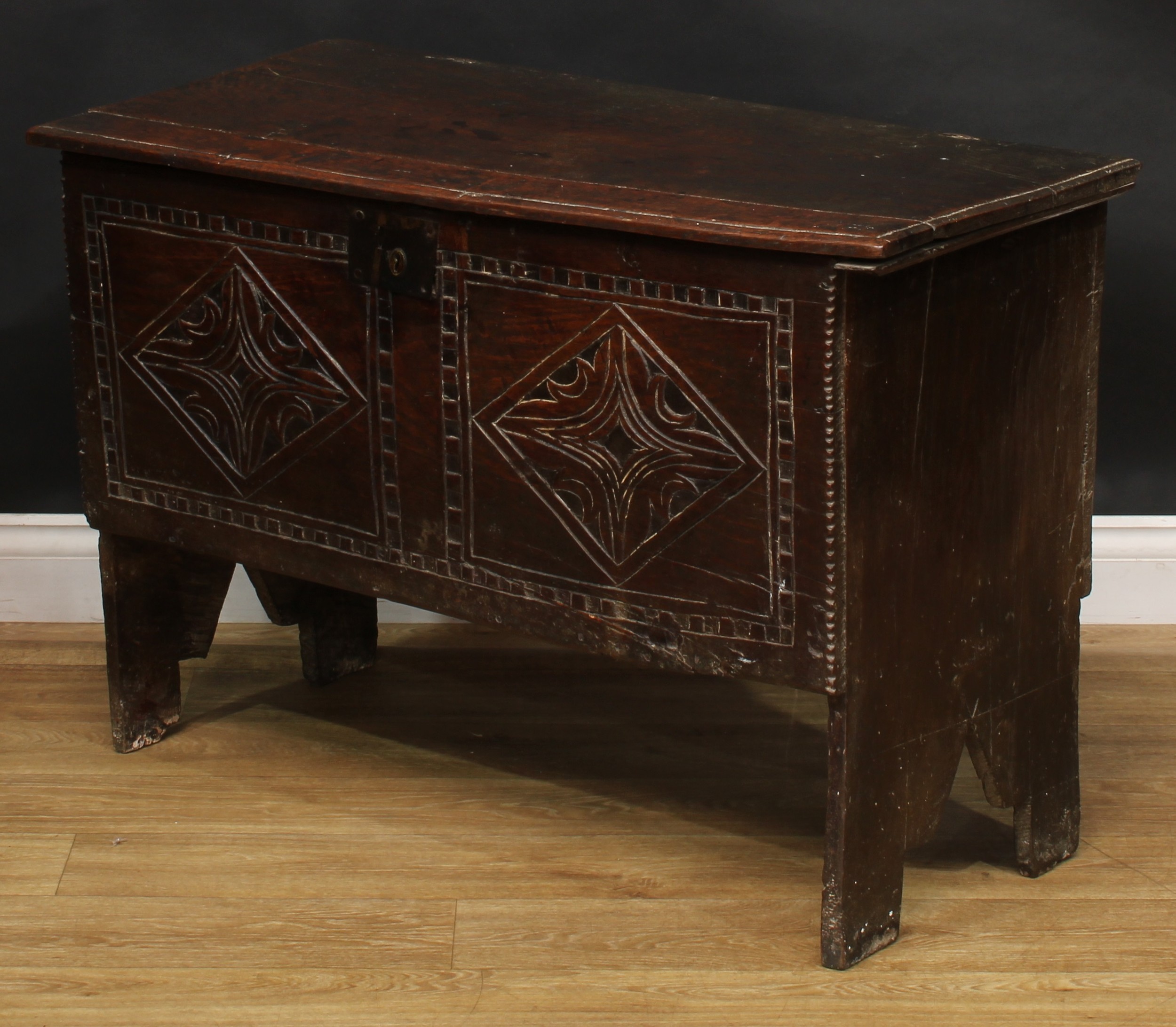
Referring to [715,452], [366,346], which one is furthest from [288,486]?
[715,452]

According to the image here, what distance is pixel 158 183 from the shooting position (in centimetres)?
238

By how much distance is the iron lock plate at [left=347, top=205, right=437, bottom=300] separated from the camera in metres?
2.18

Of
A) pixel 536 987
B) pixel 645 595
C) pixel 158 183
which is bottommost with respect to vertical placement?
pixel 536 987

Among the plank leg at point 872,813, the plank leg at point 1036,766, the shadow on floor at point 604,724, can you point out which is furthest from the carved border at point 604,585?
the shadow on floor at point 604,724

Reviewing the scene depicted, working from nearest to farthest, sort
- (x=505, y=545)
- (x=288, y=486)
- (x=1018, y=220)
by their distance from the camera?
(x=1018, y=220) → (x=505, y=545) → (x=288, y=486)

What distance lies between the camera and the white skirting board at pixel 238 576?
122 inches

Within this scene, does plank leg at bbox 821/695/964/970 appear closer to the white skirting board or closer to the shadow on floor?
the shadow on floor

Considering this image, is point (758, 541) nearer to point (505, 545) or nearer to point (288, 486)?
point (505, 545)

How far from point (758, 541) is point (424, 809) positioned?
0.71 m

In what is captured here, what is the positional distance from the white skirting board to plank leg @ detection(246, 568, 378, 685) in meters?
0.16

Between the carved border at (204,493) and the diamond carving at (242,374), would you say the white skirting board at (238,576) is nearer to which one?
the carved border at (204,493)

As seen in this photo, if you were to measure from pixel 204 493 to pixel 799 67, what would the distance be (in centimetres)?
111

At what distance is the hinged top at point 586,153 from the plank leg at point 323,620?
709mm

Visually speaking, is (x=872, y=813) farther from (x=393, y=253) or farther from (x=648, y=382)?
(x=393, y=253)
